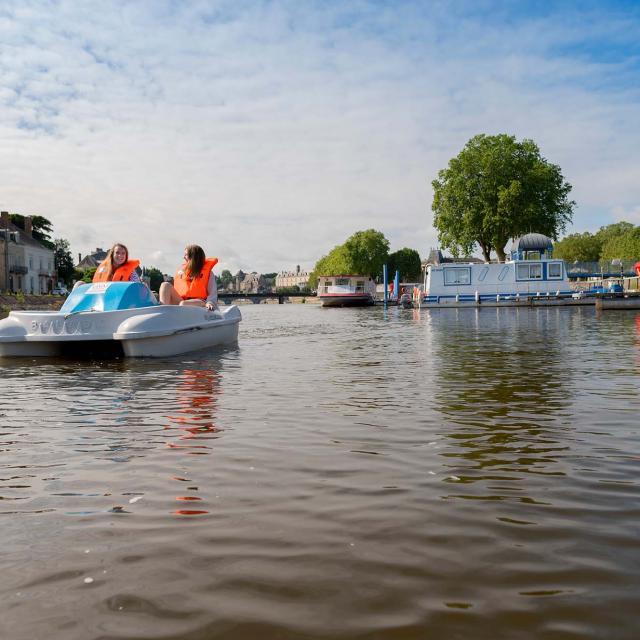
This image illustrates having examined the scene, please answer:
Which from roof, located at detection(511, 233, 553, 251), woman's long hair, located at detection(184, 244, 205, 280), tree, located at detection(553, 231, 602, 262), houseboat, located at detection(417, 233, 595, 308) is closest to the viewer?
woman's long hair, located at detection(184, 244, 205, 280)

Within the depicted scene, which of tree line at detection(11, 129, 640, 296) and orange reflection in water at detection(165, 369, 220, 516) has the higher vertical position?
tree line at detection(11, 129, 640, 296)

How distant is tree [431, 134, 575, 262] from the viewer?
5375cm

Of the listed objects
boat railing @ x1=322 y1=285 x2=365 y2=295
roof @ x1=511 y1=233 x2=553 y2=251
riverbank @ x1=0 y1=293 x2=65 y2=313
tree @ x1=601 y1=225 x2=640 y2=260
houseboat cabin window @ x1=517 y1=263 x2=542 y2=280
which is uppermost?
tree @ x1=601 y1=225 x2=640 y2=260

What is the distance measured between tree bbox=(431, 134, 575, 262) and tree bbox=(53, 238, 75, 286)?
58948mm

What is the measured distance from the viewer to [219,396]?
787 cm

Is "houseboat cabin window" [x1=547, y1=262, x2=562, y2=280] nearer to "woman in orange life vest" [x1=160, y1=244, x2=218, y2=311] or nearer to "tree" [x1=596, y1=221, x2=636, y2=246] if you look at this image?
"woman in orange life vest" [x1=160, y1=244, x2=218, y2=311]

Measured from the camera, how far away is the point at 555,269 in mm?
46125

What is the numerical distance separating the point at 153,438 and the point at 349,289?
6118cm

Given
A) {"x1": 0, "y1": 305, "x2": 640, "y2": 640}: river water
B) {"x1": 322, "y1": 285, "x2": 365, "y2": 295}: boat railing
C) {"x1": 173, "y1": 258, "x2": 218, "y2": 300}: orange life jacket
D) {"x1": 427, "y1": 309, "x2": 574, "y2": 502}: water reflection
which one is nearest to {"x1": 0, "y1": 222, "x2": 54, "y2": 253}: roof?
{"x1": 322, "y1": 285, "x2": 365, "y2": 295}: boat railing

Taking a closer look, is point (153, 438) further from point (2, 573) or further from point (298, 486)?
point (2, 573)

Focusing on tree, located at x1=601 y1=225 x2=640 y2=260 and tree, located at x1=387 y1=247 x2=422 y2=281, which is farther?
tree, located at x1=387 y1=247 x2=422 y2=281

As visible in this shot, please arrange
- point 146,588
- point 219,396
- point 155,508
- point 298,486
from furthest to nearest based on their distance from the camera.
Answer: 1. point 219,396
2. point 298,486
3. point 155,508
4. point 146,588

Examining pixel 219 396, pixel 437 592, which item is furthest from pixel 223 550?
pixel 219 396

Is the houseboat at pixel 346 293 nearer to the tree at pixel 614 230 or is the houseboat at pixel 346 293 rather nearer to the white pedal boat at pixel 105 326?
the white pedal boat at pixel 105 326
